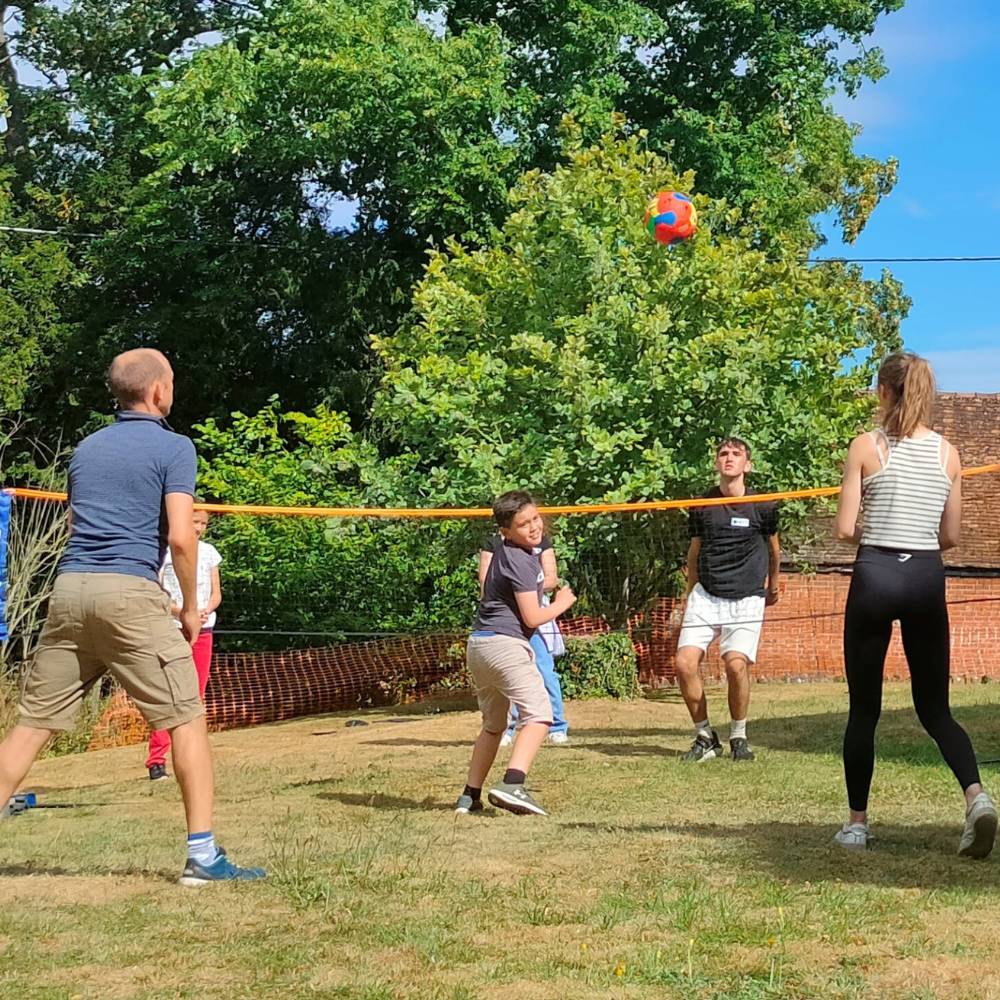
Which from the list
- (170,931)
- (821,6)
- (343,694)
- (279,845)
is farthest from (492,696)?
(821,6)

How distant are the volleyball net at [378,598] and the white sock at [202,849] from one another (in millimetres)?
8812

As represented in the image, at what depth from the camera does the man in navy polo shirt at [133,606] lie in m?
4.91

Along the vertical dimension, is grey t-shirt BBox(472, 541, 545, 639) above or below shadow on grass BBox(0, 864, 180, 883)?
above

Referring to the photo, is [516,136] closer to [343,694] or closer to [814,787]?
[343,694]

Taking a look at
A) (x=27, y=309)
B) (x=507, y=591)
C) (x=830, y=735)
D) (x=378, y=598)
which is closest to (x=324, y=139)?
(x=27, y=309)

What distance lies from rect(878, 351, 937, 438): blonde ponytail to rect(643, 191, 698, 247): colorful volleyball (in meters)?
11.6

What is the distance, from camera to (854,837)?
538 centimetres

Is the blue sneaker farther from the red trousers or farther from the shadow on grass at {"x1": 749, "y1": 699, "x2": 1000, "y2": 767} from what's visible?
the shadow on grass at {"x1": 749, "y1": 699, "x2": 1000, "y2": 767}

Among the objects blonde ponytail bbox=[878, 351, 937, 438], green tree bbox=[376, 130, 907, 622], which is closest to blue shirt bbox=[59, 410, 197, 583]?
blonde ponytail bbox=[878, 351, 937, 438]

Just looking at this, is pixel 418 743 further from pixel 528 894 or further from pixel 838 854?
pixel 528 894

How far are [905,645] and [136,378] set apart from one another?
3052 mm

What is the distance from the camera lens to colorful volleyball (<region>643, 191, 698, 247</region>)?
16625mm

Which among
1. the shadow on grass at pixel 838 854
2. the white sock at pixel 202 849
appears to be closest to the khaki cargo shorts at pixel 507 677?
the shadow on grass at pixel 838 854

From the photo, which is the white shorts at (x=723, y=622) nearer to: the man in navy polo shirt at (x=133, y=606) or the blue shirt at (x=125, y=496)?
the man in navy polo shirt at (x=133, y=606)
